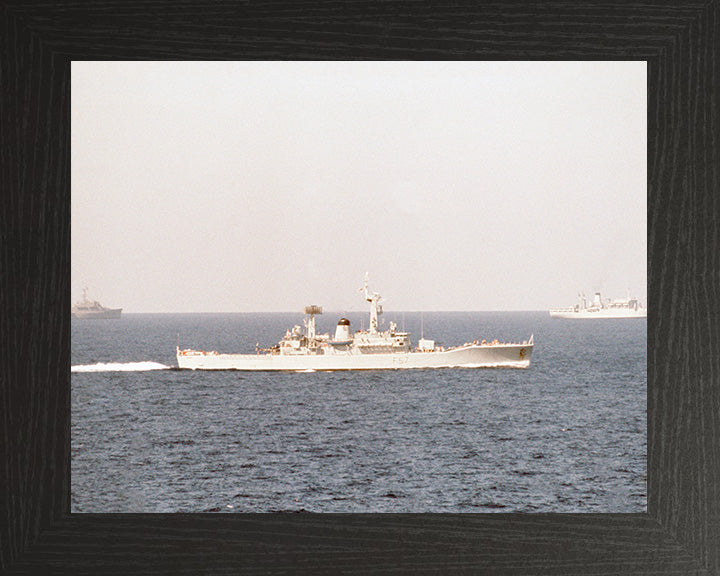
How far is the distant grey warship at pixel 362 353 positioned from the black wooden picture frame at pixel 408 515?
260 inches

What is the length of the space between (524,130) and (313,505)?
35.6 feet

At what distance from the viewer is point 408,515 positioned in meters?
1.88

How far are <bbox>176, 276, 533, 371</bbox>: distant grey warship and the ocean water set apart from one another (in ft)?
1.01

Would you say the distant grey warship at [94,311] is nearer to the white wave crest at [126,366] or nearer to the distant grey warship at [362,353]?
the distant grey warship at [362,353]

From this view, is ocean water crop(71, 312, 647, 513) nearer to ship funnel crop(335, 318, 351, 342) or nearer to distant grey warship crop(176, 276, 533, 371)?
ship funnel crop(335, 318, 351, 342)

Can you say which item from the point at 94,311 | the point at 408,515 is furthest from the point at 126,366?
the point at 408,515

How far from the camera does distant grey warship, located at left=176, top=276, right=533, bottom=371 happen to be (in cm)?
985

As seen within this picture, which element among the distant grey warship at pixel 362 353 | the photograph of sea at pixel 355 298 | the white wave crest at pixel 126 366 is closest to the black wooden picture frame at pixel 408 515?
the photograph of sea at pixel 355 298

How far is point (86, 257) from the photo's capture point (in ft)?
36.5

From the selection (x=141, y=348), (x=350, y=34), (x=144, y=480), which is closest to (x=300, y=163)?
(x=141, y=348)

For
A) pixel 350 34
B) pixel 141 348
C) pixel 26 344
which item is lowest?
pixel 141 348

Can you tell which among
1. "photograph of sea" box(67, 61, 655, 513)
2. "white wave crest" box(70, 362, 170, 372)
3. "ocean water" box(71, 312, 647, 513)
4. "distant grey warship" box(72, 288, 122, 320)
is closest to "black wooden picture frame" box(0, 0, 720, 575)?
"photograph of sea" box(67, 61, 655, 513)

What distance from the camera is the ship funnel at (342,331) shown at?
372 inches

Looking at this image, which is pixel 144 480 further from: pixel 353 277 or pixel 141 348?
pixel 353 277
